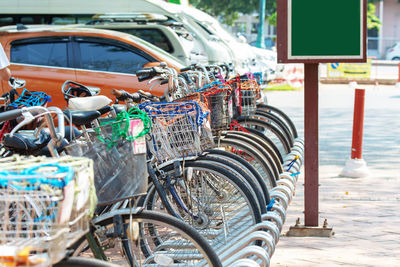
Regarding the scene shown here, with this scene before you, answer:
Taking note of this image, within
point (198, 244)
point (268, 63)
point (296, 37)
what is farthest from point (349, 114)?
point (198, 244)

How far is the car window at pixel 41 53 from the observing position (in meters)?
9.50

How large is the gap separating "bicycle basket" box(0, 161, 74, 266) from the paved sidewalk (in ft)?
8.88

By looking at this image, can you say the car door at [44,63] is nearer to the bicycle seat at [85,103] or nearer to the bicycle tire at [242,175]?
the bicycle tire at [242,175]

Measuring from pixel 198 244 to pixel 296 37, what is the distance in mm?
2688

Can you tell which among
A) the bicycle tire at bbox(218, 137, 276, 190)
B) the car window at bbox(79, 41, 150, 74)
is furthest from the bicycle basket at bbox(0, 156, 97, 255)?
the car window at bbox(79, 41, 150, 74)

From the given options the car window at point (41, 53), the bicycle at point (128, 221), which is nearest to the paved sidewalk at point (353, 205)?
the bicycle at point (128, 221)

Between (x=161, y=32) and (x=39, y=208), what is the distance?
9235mm

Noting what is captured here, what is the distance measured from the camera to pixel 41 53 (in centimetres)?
957

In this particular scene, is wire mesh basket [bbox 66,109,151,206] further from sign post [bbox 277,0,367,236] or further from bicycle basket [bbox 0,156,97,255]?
sign post [bbox 277,0,367,236]

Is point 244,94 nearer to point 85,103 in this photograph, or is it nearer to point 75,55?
point 75,55

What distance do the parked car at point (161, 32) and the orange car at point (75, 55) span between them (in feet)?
5.04

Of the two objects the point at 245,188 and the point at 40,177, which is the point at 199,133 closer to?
the point at 245,188

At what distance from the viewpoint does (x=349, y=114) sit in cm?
1473

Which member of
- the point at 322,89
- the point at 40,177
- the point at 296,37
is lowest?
the point at 322,89
